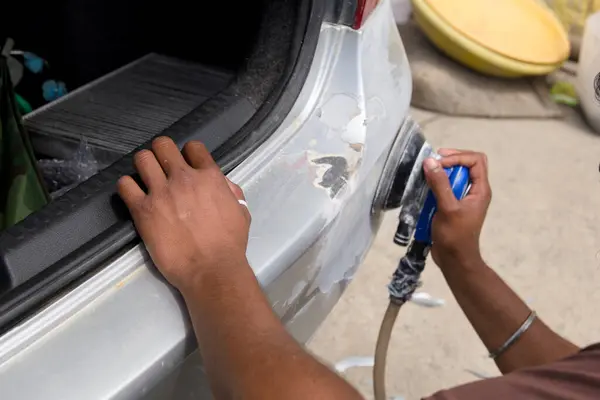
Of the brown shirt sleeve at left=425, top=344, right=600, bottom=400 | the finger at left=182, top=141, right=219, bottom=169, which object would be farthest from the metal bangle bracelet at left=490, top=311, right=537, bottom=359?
the finger at left=182, top=141, right=219, bottom=169

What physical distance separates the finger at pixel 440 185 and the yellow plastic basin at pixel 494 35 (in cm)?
160

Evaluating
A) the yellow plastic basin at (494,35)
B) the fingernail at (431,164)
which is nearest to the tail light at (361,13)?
the fingernail at (431,164)

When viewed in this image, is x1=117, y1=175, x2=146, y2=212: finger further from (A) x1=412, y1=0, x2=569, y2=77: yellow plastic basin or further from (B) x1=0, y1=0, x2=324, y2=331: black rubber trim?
(A) x1=412, y1=0, x2=569, y2=77: yellow plastic basin

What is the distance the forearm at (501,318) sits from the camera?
1.02 m

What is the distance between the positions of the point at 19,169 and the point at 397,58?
0.64 metres

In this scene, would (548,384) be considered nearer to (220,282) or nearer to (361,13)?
(220,282)

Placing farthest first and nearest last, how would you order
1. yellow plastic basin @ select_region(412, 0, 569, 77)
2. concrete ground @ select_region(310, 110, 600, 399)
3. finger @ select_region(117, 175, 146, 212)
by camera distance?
yellow plastic basin @ select_region(412, 0, 569, 77) < concrete ground @ select_region(310, 110, 600, 399) < finger @ select_region(117, 175, 146, 212)

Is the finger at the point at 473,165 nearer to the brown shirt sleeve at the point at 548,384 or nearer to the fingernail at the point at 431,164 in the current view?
the fingernail at the point at 431,164

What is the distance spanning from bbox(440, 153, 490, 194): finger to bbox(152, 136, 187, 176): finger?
0.40 m

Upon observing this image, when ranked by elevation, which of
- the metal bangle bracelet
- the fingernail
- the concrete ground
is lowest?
the concrete ground

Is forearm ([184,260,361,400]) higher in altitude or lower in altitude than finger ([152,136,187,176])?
lower

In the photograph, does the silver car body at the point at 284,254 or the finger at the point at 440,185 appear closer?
the silver car body at the point at 284,254

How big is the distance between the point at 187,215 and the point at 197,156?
0.08 m

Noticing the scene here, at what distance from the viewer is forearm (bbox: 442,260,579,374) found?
1021 millimetres
